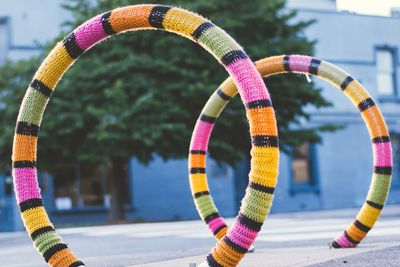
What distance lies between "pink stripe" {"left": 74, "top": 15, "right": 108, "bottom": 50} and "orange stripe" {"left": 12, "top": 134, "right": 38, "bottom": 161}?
832 millimetres

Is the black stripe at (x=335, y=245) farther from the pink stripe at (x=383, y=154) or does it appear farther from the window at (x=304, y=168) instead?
the window at (x=304, y=168)

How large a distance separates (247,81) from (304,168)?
21.8 m

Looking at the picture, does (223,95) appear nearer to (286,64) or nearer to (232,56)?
(286,64)

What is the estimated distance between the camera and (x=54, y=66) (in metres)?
5.23

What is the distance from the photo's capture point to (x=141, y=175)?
23.2m

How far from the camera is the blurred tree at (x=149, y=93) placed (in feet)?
53.9

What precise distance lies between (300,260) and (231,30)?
1217 centimetres

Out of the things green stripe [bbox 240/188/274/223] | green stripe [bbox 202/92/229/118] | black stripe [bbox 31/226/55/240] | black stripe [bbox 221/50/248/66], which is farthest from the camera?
green stripe [bbox 202/92/229/118]

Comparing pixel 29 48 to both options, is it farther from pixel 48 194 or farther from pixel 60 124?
pixel 60 124

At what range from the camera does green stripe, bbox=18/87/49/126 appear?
522 centimetres

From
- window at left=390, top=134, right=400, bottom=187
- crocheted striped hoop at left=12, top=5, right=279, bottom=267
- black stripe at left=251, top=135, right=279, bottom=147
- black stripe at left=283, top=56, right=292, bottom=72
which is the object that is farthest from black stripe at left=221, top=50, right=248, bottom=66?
window at left=390, top=134, right=400, bottom=187

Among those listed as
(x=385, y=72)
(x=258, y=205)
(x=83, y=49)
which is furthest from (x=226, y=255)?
(x=385, y=72)

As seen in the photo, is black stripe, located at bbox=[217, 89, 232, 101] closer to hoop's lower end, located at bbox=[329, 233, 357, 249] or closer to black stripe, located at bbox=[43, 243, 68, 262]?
hoop's lower end, located at bbox=[329, 233, 357, 249]

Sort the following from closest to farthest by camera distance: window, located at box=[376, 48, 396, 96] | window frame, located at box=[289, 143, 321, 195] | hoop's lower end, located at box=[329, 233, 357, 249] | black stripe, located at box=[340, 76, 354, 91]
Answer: black stripe, located at box=[340, 76, 354, 91], hoop's lower end, located at box=[329, 233, 357, 249], window frame, located at box=[289, 143, 321, 195], window, located at box=[376, 48, 396, 96]
